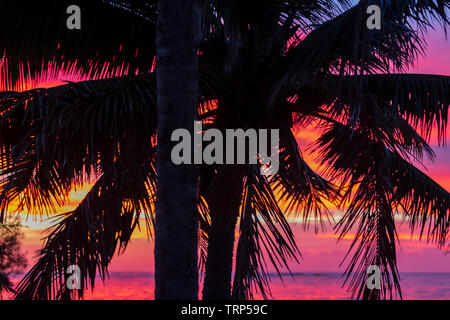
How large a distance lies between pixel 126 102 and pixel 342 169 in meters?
3.65

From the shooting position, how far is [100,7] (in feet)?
31.0

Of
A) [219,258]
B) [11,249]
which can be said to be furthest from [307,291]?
[219,258]

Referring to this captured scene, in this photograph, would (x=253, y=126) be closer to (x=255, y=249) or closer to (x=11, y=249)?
(x=255, y=249)

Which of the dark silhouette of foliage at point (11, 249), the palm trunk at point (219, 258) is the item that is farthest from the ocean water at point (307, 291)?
the palm trunk at point (219, 258)

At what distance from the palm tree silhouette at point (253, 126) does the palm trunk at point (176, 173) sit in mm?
1987

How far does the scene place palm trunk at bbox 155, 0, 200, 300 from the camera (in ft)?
17.0

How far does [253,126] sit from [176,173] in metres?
3.82

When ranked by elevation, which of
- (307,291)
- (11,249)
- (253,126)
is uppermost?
(253,126)

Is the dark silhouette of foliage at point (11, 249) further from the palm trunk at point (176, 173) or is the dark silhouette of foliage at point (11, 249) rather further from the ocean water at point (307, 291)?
the ocean water at point (307, 291)

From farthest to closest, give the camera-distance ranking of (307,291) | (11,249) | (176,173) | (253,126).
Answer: (307,291)
(11,249)
(253,126)
(176,173)

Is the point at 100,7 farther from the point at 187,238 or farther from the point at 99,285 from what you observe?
the point at 99,285

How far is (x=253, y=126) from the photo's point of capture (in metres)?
8.87

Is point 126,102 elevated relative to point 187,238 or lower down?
elevated
